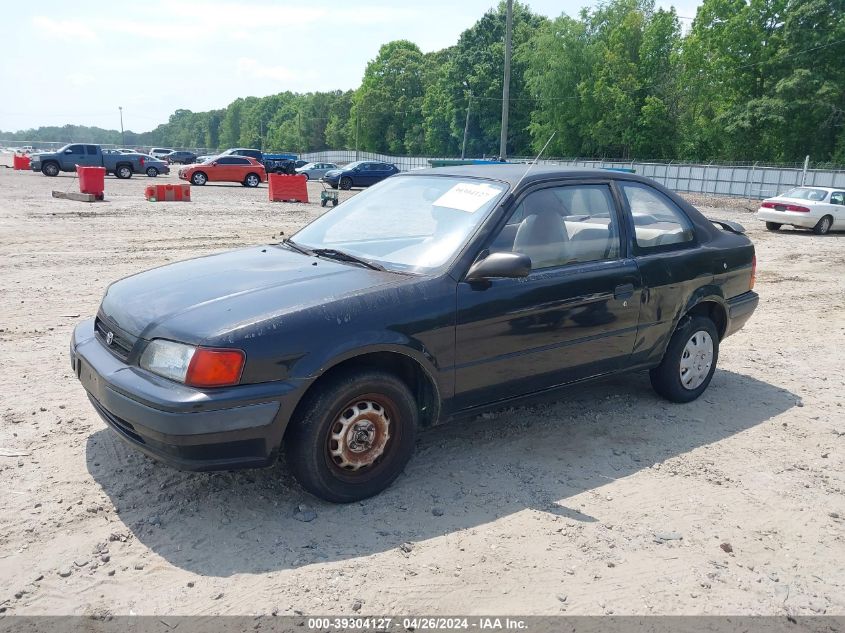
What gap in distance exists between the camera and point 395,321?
3488 mm

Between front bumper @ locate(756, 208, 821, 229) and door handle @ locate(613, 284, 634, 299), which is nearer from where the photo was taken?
door handle @ locate(613, 284, 634, 299)

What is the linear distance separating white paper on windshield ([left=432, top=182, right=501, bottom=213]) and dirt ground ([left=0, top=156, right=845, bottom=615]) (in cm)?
151

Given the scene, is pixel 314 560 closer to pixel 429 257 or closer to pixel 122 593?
pixel 122 593

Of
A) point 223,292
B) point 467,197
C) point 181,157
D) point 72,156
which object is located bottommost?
point 181,157

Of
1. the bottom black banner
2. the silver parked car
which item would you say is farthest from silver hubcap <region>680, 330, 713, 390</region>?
the silver parked car

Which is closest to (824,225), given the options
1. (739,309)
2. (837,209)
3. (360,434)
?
(837,209)

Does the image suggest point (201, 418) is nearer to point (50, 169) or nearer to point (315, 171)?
point (50, 169)

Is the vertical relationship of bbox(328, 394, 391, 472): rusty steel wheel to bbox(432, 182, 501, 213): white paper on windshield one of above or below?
below

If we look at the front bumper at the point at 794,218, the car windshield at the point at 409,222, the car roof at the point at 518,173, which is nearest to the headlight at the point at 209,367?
the car windshield at the point at 409,222

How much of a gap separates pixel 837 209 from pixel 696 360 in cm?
1738

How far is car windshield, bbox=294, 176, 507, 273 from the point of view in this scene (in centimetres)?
393

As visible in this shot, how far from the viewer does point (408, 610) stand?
2.81m

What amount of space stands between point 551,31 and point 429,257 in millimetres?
73457

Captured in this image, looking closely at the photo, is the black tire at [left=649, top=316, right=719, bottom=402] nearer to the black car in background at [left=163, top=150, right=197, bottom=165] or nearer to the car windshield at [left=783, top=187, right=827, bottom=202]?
the car windshield at [left=783, top=187, right=827, bottom=202]
